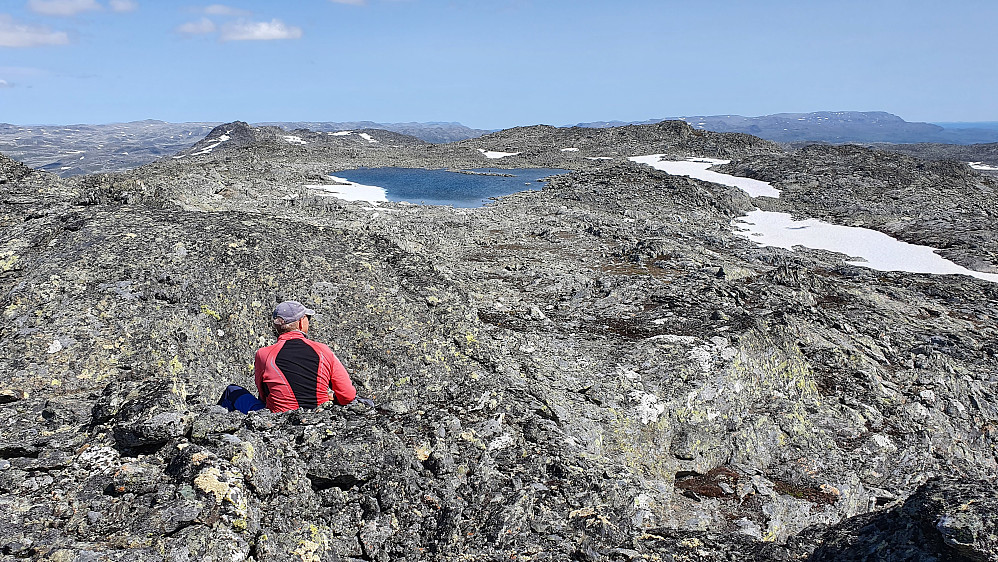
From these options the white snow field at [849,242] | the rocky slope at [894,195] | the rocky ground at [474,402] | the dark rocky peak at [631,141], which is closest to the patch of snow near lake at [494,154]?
the dark rocky peak at [631,141]

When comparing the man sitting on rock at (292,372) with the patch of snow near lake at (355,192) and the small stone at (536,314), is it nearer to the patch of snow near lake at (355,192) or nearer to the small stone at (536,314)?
the small stone at (536,314)

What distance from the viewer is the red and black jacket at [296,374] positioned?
634 centimetres

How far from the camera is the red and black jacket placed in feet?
20.8

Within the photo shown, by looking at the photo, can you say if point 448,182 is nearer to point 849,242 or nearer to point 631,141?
point 849,242

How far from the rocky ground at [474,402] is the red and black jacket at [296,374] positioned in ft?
0.73

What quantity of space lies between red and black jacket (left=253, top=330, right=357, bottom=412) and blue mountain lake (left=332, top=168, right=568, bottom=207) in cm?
2566

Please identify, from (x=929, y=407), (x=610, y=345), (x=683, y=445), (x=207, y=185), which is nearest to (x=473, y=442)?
(x=683, y=445)

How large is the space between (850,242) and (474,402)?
2498cm

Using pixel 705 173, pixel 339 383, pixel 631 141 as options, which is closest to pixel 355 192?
pixel 339 383

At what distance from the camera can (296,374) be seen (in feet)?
21.4

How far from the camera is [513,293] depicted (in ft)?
48.1

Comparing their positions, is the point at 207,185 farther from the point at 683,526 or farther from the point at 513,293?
the point at 683,526

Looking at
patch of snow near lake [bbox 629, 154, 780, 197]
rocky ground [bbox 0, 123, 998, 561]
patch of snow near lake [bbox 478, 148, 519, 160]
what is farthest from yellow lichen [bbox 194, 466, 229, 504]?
patch of snow near lake [bbox 478, 148, 519, 160]

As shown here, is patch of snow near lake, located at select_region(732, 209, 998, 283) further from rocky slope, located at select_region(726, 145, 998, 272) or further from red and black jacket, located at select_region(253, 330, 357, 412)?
red and black jacket, located at select_region(253, 330, 357, 412)
